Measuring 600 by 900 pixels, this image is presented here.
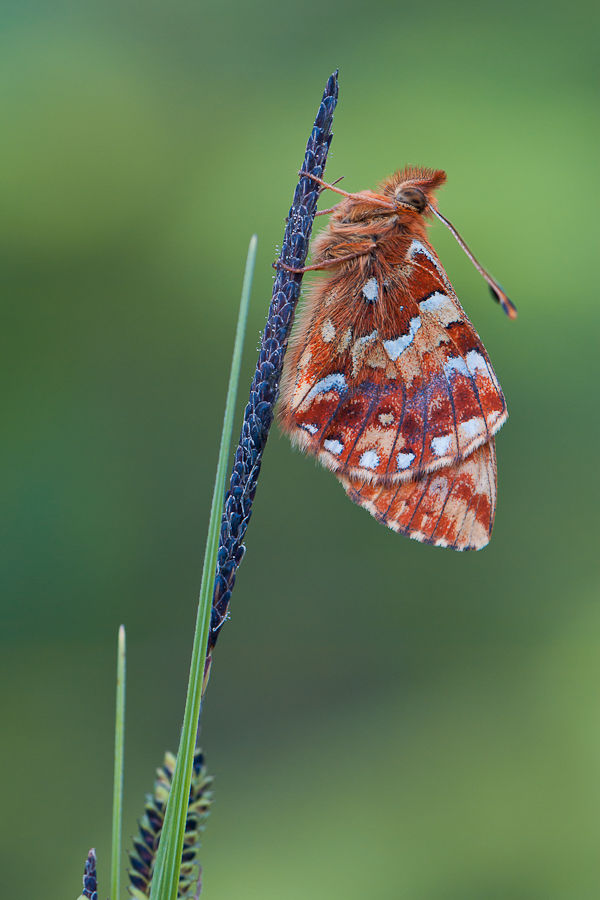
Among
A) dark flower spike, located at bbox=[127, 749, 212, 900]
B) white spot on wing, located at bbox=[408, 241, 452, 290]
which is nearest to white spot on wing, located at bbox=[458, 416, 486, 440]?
white spot on wing, located at bbox=[408, 241, 452, 290]

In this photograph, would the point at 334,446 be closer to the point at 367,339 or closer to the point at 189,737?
the point at 367,339

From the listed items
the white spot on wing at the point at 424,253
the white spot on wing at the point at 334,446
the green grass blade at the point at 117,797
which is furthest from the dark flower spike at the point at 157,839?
the white spot on wing at the point at 424,253

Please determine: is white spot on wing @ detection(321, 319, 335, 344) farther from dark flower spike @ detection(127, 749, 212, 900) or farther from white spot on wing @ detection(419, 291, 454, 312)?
dark flower spike @ detection(127, 749, 212, 900)

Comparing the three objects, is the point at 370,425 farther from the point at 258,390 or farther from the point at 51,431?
the point at 51,431

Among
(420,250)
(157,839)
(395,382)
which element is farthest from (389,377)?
(157,839)

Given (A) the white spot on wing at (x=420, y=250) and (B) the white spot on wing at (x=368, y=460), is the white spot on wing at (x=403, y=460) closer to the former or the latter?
(B) the white spot on wing at (x=368, y=460)

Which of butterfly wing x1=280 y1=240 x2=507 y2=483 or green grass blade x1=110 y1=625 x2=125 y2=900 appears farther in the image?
butterfly wing x1=280 y1=240 x2=507 y2=483

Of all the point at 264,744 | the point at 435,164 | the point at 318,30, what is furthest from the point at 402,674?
the point at 318,30

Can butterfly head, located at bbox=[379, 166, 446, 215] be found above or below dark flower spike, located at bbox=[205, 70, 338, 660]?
above
